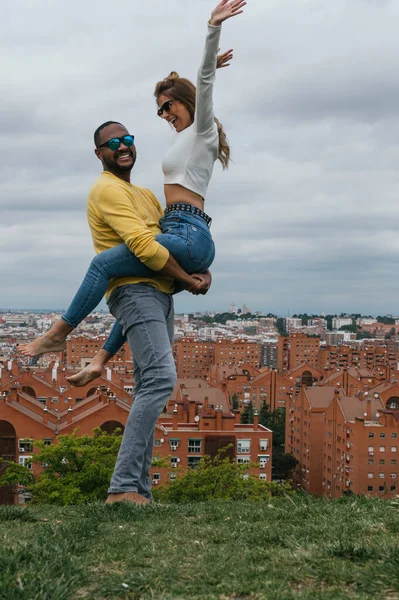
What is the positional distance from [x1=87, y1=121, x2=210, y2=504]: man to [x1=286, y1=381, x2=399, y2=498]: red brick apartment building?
114ft

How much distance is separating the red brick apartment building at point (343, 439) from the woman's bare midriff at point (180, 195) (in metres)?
35.0

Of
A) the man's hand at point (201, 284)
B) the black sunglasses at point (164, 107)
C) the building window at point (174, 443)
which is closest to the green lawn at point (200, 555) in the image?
the man's hand at point (201, 284)

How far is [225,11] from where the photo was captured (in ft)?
14.0

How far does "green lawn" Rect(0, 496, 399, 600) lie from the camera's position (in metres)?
2.74

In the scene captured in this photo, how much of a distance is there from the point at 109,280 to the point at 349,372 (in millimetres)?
66742

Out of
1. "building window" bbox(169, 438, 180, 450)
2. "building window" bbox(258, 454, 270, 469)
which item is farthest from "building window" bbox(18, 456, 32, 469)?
"building window" bbox(258, 454, 270, 469)

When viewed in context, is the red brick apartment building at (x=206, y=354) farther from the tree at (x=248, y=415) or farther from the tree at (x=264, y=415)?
the tree at (x=248, y=415)

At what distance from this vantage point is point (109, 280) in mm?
4438

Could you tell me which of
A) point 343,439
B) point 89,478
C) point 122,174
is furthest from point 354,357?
point 122,174

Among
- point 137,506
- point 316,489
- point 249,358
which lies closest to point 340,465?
point 316,489

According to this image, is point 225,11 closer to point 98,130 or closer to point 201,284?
point 98,130

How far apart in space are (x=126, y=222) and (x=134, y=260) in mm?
244

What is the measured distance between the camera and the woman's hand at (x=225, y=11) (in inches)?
167

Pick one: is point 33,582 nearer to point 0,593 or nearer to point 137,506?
point 0,593
